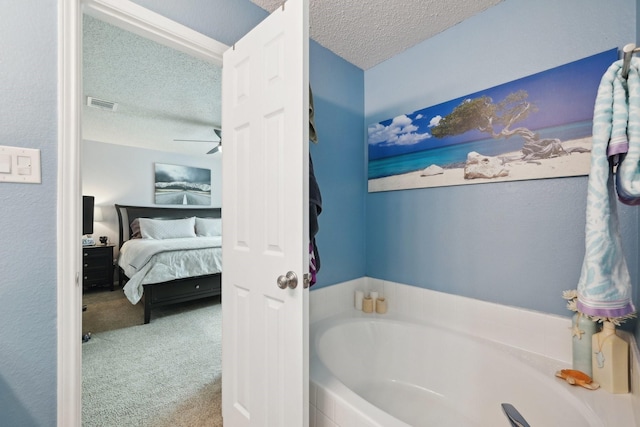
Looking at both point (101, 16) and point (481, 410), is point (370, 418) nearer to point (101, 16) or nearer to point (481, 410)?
point (481, 410)

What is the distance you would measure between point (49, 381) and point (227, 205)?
3.19ft

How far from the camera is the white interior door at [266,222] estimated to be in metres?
1.08

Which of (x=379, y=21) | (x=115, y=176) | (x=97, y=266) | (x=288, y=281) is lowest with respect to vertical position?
(x=97, y=266)

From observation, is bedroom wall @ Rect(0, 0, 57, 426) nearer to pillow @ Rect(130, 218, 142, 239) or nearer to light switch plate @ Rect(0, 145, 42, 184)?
light switch plate @ Rect(0, 145, 42, 184)

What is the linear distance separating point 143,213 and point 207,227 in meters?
1.09

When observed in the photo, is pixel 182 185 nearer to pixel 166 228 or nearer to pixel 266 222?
pixel 166 228

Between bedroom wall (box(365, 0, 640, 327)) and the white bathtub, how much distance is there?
0.33 metres

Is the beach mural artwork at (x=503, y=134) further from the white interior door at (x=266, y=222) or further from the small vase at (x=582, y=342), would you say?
the white interior door at (x=266, y=222)

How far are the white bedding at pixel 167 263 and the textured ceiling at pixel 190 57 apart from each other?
1.68 meters

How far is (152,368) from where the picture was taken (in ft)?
7.22

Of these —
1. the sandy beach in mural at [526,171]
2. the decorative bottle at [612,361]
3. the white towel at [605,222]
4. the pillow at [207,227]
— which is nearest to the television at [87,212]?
the pillow at [207,227]

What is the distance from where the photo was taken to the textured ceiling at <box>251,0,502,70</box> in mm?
1599

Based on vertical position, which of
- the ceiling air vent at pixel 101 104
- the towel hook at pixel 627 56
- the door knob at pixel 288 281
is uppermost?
the ceiling air vent at pixel 101 104

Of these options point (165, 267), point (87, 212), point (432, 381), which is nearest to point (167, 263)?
point (165, 267)
